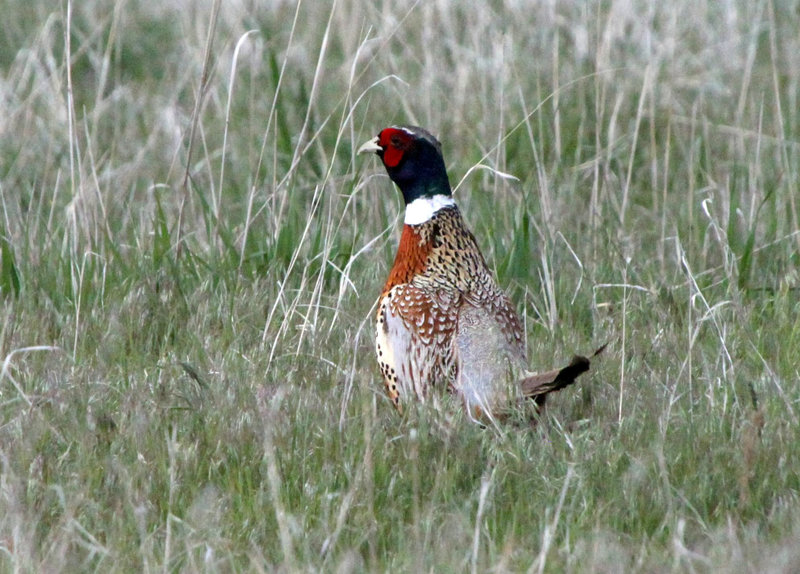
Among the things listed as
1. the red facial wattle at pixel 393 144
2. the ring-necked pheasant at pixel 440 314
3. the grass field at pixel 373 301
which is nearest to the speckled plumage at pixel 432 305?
the ring-necked pheasant at pixel 440 314

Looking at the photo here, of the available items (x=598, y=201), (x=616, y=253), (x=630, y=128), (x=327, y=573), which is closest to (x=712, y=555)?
(x=327, y=573)

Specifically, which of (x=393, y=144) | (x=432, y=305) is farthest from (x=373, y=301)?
(x=432, y=305)

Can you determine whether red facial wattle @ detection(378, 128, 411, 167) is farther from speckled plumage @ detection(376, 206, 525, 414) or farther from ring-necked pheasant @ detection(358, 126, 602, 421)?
speckled plumage @ detection(376, 206, 525, 414)

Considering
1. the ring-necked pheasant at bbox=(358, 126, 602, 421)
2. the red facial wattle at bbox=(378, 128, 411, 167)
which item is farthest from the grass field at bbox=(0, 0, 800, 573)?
the red facial wattle at bbox=(378, 128, 411, 167)

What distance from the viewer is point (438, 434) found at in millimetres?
3471

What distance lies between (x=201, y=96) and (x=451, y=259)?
46.2 inches

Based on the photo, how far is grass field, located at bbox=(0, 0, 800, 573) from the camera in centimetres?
310

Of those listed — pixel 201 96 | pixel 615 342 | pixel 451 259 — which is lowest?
pixel 615 342

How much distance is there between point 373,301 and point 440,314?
85cm

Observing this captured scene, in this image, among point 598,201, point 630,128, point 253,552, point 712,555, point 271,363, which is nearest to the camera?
point 712,555

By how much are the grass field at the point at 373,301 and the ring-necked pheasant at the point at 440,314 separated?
123mm

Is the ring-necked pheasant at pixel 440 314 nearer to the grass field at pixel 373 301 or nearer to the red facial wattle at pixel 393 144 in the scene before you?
the red facial wattle at pixel 393 144

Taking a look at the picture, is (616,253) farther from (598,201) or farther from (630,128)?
(630,128)

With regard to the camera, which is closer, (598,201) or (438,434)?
(438,434)
